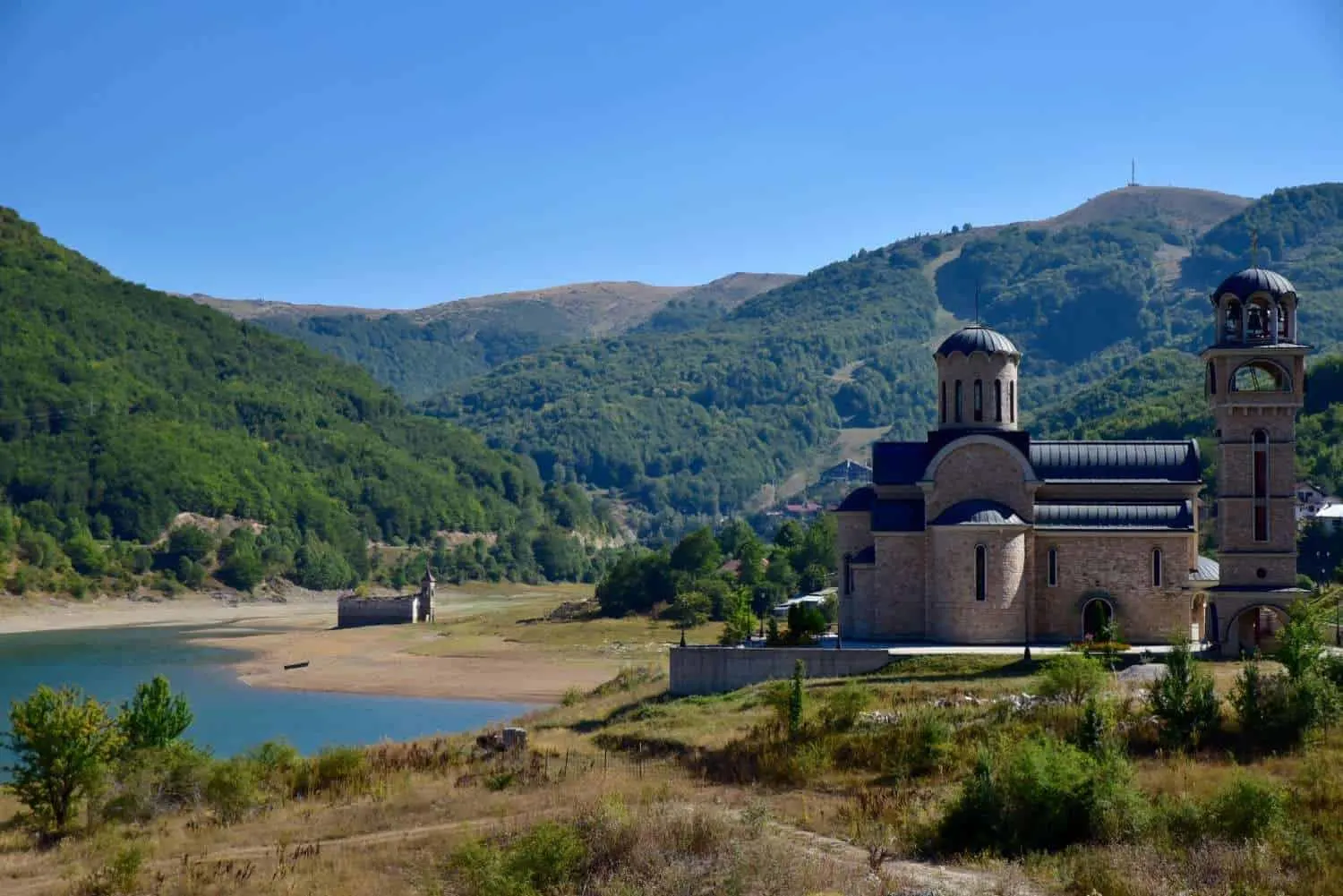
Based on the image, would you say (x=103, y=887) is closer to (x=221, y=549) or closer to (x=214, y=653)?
(x=214, y=653)

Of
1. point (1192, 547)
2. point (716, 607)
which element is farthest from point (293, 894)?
point (716, 607)

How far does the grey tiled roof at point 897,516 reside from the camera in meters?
52.2

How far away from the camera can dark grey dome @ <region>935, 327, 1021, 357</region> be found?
53.8m

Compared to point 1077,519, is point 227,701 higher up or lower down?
lower down

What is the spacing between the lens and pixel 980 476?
51.7 meters

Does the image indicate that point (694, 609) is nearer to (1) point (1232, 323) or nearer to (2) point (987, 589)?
(2) point (987, 589)

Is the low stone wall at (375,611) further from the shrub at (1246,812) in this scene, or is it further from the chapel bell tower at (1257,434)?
the shrub at (1246,812)

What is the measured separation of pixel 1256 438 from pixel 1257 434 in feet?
0.36

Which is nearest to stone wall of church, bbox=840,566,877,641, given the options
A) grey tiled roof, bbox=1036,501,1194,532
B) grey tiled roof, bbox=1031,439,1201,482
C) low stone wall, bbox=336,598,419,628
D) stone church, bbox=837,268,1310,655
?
stone church, bbox=837,268,1310,655

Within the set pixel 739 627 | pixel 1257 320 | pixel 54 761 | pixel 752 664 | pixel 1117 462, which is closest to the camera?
pixel 54 761

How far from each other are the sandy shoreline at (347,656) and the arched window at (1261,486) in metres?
30.3

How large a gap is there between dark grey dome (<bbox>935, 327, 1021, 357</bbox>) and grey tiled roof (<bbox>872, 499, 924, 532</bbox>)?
5264 mm

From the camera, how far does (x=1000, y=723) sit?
119 feet

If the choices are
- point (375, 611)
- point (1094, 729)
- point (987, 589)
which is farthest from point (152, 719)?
point (375, 611)
